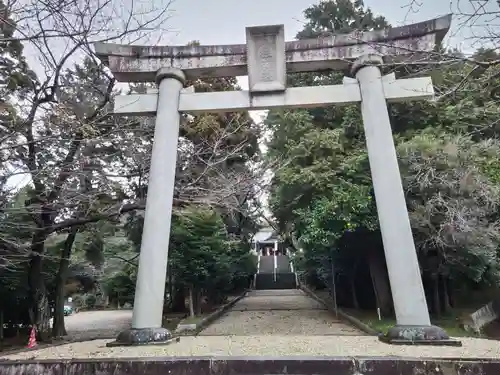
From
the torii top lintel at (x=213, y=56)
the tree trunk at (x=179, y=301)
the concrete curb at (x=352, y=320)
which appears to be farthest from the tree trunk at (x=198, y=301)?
the torii top lintel at (x=213, y=56)

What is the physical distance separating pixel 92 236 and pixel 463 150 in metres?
13.6

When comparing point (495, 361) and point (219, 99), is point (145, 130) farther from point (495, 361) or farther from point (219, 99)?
point (495, 361)

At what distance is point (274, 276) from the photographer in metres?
33.1

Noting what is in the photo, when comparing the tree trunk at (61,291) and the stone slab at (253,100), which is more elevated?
the stone slab at (253,100)

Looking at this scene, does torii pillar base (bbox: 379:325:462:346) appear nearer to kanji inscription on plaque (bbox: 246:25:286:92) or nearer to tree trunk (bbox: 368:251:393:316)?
kanji inscription on plaque (bbox: 246:25:286:92)

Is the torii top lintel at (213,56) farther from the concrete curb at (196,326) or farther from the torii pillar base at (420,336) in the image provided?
the concrete curb at (196,326)

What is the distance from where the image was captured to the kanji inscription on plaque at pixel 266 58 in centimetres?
716

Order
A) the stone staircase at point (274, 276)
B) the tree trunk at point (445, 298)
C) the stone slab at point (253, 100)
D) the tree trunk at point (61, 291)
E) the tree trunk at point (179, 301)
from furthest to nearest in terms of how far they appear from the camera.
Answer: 1. the stone staircase at point (274, 276)
2. the tree trunk at point (179, 301)
3. the tree trunk at point (445, 298)
4. the tree trunk at point (61, 291)
5. the stone slab at point (253, 100)

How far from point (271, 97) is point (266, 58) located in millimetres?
761

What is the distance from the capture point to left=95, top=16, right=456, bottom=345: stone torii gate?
6.00 metres

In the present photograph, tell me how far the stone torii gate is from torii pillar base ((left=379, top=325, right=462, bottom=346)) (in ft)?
0.42

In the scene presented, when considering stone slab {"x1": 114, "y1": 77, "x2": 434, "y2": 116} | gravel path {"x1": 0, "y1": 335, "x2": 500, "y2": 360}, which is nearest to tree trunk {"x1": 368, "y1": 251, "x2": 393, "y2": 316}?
gravel path {"x1": 0, "y1": 335, "x2": 500, "y2": 360}

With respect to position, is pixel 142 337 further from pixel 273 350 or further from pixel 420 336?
pixel 420 336

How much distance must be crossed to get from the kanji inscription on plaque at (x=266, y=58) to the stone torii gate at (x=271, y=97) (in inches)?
0.7
